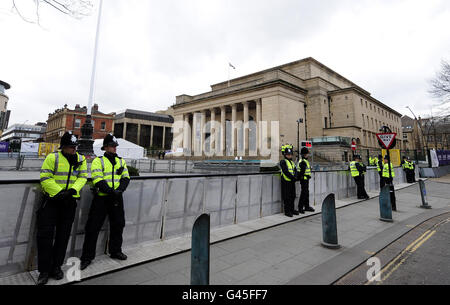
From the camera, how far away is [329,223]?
452cm

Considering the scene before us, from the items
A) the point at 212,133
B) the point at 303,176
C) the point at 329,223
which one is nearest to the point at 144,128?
the point at 212,133

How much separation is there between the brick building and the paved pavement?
59.3m

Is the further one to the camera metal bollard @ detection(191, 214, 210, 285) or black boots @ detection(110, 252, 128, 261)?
black boots @ detection(110, 252, 128, 261)

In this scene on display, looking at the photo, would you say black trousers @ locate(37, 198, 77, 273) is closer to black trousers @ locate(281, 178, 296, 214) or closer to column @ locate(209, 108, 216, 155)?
black trousers @ locate(281, 178, 296, 214)

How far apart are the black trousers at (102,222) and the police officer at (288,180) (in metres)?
4.96

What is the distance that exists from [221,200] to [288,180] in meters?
2.55

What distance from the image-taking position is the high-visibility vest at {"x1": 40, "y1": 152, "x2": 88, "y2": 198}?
298 cm

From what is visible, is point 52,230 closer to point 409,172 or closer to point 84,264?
point 84,264

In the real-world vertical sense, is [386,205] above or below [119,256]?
above

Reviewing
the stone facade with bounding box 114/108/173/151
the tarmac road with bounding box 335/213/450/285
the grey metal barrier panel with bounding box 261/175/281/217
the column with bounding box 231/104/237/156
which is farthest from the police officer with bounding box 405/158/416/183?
the stone facade with bounding box 114/108/173/151

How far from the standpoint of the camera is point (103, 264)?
138 inches
